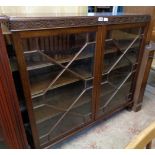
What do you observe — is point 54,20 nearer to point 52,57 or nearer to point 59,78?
point 52,57

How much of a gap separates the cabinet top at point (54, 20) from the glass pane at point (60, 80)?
3.0 inches

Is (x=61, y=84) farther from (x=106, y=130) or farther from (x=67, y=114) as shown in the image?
(x=106, y=130)

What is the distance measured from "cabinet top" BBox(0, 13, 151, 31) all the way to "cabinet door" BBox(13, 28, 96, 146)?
0.13ft

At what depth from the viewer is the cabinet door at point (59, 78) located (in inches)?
35.8

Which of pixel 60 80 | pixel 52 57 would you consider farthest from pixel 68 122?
pixel 52 57

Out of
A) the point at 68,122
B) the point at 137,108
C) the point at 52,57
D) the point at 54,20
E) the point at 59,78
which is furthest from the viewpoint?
the point at 137,108

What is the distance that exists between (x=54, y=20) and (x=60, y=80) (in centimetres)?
45

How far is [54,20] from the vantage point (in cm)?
83

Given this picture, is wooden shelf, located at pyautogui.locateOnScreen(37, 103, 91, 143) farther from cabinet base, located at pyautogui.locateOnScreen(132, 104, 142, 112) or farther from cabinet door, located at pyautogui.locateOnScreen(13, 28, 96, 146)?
cabinet base, located at pyautogui.locateOnScreen(132, 104, 142, 112)

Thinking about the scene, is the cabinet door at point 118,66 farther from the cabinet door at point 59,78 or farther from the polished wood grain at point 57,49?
the cabinet door at point 59,78

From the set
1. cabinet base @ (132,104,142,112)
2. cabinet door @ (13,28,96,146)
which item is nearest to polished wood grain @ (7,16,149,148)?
cabinet door @ (13,28,96,146)

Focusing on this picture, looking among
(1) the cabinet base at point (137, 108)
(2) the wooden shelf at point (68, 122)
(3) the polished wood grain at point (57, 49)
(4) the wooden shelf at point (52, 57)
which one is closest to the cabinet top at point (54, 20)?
(3) the polished wood grain at point (57, 49)

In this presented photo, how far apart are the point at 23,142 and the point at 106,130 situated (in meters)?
0.82
